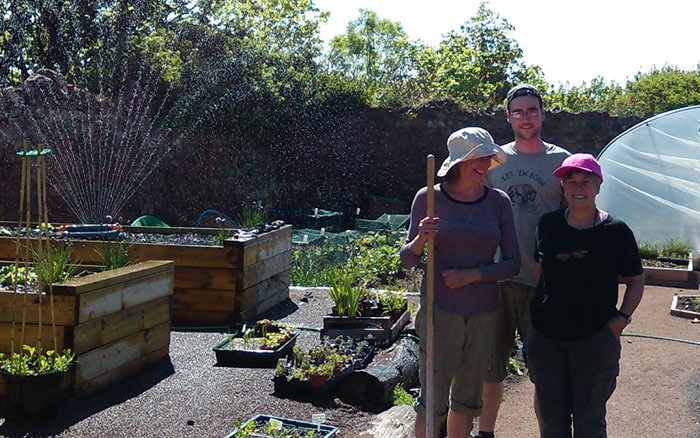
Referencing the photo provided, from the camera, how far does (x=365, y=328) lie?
5.74 metres

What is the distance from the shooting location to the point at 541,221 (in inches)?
133

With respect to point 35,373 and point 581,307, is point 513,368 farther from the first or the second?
point 35,373

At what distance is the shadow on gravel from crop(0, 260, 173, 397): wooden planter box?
5cm

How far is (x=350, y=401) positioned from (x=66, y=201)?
9004 mm

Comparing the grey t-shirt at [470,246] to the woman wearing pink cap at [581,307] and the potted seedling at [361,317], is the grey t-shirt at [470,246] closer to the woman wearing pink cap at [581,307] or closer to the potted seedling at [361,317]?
the woman wearing pink cap at [581,307]

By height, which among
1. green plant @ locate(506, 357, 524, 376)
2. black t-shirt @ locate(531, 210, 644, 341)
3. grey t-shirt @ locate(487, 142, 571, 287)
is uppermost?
grey t-shirt @ locate(487, 142, 571, 287)

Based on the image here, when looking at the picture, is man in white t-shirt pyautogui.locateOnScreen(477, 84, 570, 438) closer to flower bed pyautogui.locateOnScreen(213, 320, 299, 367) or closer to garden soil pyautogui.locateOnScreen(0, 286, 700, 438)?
garden soil pyautogui.locateOnScreen(0, 286, 700, 438)

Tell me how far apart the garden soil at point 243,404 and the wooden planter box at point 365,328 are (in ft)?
0.85

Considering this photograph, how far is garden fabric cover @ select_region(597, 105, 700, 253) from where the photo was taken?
11.5m

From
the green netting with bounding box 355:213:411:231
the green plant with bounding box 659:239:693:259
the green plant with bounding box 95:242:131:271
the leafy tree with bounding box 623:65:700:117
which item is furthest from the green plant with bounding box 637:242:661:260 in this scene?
the leafy tree with bounding box 623:65:700:117

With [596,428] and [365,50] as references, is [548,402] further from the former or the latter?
[365,50]

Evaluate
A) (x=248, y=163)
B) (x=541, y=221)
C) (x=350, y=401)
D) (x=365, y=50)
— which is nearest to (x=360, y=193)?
(x=248, y=163)

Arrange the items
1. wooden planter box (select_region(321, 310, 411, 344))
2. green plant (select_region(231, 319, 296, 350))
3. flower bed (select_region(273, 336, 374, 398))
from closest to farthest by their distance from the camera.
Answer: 1. flower bed (select_region(273, 336, 374, 398))
2. green plant (select_region(231, 319, 296, 350))
3. wooden planter box (select_region(321, 310, 411, 344))

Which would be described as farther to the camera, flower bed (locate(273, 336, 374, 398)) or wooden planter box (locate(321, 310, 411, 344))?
wooden planter box (locate(321, 310, 411, 344))
